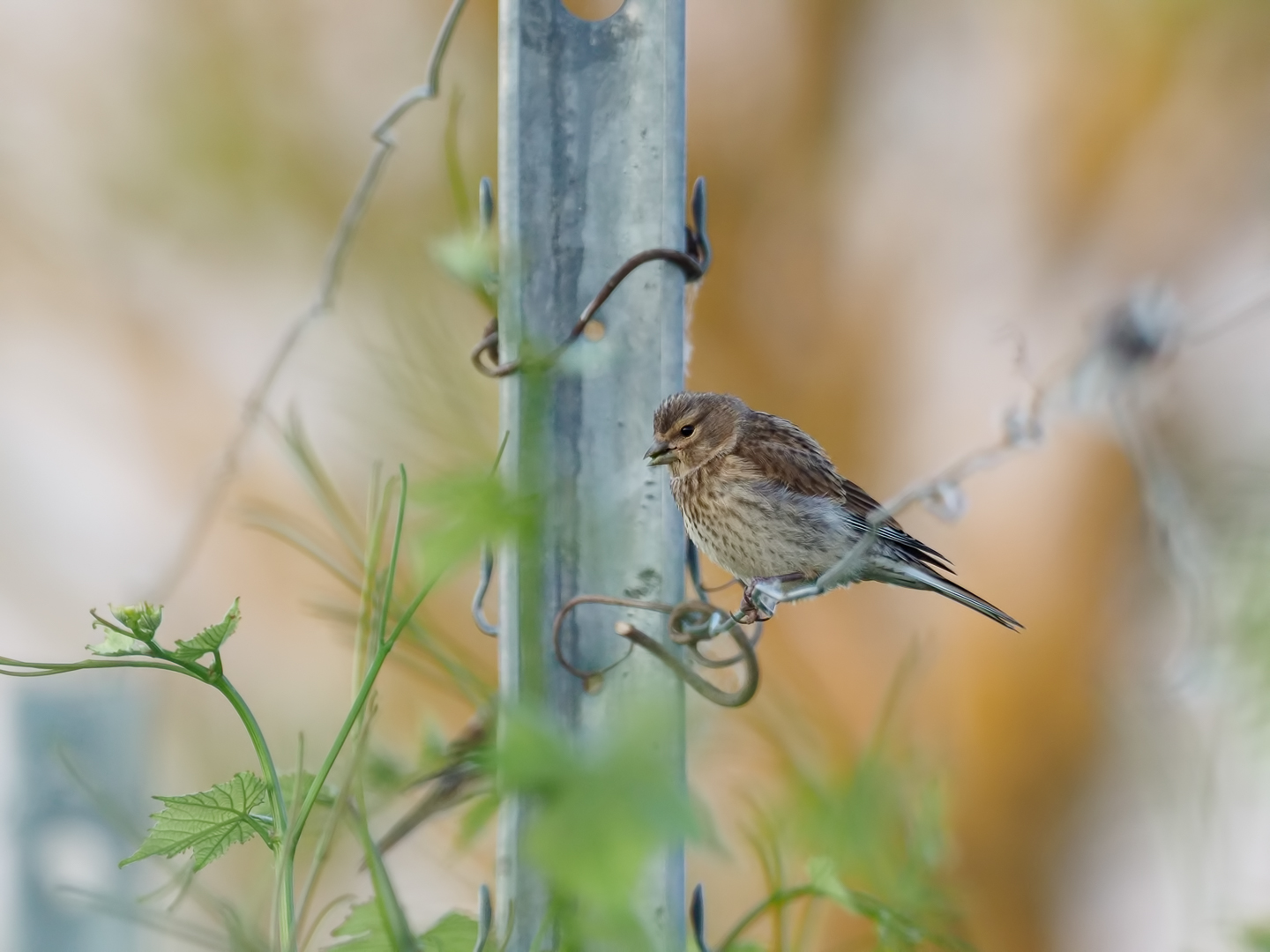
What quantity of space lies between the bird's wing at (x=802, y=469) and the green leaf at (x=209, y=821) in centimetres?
90

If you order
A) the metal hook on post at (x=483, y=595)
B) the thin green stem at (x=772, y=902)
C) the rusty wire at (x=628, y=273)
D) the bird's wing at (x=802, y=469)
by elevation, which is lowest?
the thin green stem at (x=772, y=902)

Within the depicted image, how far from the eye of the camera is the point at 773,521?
62.0 inches

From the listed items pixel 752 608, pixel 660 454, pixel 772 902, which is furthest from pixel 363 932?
pixel 752 608

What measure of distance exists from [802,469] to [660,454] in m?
0.63

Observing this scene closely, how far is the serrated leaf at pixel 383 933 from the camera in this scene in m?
0.93

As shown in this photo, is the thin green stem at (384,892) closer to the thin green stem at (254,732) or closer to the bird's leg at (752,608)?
the thin green stem at (254,732)

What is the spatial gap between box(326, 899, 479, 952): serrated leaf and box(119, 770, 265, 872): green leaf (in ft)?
0.56

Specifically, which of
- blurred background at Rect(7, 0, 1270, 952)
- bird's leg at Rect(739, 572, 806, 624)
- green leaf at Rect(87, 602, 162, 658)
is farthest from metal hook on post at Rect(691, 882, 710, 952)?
blurred background at Rect(7, 0, 1270, 952)

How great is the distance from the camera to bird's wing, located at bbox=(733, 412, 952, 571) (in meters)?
1.58

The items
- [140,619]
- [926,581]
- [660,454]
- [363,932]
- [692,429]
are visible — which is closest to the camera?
[140,619]

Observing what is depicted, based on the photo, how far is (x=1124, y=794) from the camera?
3.95m

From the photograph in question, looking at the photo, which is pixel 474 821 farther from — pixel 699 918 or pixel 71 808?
pixel 71 808

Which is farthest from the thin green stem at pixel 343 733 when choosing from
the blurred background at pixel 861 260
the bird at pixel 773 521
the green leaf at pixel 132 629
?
the blurred background at pixel 861 260

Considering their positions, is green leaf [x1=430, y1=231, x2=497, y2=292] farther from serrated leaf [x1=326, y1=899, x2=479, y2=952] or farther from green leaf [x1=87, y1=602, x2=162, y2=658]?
serrated leaf [x1=326, y1=899, x2=479, y2=952]
